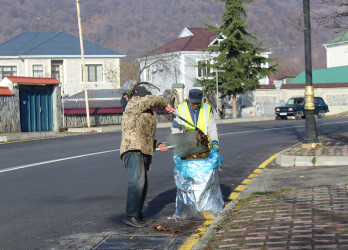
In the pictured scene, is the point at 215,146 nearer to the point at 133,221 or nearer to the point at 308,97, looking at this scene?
the point at 133,221

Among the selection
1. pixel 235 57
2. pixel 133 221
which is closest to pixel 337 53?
pixel 235 57

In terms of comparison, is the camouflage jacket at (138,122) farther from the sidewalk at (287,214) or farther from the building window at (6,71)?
the building window at (6,71)

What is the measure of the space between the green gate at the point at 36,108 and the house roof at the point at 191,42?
92.1 feet

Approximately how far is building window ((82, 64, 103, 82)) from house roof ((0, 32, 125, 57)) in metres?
1.23

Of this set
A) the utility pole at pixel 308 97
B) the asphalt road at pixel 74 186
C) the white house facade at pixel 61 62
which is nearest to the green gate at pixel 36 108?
the asphalt road at pixel 74 186

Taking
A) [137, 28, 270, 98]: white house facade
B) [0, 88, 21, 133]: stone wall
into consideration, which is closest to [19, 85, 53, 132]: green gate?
[0, 88, 21, 133]: stone wall

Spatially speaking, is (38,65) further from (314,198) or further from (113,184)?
(314,198)

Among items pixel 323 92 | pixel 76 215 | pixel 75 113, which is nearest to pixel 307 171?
pixel 76 215

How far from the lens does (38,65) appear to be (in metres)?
57.2

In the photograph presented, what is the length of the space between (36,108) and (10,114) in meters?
2.08

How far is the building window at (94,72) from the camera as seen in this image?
192ft

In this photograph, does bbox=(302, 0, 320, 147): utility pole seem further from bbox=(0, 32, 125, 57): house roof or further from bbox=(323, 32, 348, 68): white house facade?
bbox=(323, 32, 348, 68): white house facade

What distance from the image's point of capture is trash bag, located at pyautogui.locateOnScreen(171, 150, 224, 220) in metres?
8.15

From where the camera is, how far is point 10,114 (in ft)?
91.0
